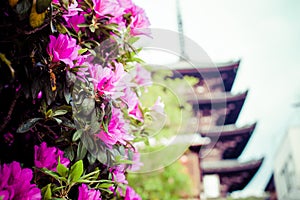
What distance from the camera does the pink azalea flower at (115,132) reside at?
0.67 meters

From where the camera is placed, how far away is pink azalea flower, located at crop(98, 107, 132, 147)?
0.67m

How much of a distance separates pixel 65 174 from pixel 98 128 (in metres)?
0.10

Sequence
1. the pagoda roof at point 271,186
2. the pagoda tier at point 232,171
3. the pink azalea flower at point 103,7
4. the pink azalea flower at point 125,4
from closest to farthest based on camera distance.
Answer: the pink azalea flower at point 103,7 < the pink azalea flower at point 125,4 < the pagoda tier at point 232,171 < the pagoda roof at point 271,186

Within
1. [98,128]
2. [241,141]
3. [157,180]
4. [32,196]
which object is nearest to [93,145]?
[98,128]

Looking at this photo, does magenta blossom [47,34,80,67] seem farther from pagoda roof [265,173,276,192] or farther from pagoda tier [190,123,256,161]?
pagoda roof [265,173,276,192]

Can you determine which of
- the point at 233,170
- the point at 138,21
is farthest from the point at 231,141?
the point at 138,21

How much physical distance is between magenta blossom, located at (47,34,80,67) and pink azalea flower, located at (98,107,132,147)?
0.43 ft

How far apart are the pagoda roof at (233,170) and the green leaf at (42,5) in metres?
9.73

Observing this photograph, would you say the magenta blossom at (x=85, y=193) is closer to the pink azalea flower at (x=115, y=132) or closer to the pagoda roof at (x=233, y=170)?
the pink azalea flower at (x=115, y=132)

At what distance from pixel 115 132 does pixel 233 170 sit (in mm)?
9963

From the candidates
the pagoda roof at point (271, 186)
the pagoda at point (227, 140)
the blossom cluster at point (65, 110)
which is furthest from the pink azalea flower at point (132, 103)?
the pagoda roof at point (271, 186)

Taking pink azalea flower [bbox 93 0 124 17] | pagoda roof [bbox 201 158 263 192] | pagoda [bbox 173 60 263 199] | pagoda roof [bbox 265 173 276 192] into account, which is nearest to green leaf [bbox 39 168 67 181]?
pink azalea flower [bbox 93 0 124 17]

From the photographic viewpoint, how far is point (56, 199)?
56 cm

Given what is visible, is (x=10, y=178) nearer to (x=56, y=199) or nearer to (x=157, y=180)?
(x=56, y=199)
